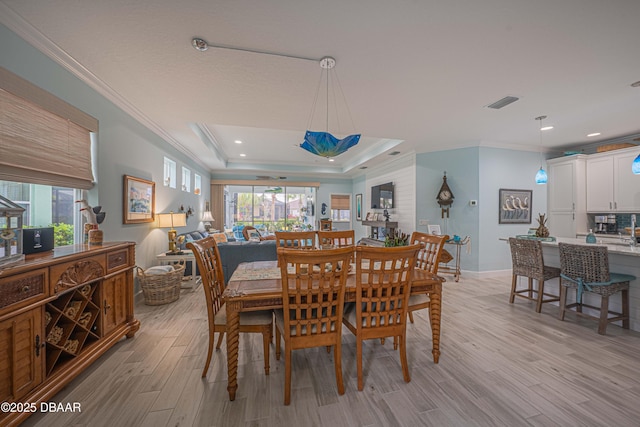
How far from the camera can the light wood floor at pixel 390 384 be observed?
1604mm

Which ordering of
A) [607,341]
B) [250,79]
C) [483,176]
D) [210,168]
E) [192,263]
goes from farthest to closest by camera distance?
[210,168] → [483,176] → [192,263] → [250,79] → [607,341]

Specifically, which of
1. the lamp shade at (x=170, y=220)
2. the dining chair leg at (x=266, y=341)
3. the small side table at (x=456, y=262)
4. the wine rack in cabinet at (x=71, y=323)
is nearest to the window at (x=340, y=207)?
the small side table at (x=456, y=262)

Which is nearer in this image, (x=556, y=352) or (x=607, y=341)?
(x=556, y=352)

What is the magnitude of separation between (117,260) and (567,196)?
24.7ft

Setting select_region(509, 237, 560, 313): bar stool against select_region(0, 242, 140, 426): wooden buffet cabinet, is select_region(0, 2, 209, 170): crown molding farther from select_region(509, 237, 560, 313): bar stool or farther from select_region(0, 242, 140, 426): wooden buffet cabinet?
select_region(509, 237, 560, 313): bar stool

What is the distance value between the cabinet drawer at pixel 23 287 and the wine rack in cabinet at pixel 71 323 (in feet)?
0.80

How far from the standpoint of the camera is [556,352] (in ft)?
7.67

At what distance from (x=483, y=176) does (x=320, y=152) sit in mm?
4019

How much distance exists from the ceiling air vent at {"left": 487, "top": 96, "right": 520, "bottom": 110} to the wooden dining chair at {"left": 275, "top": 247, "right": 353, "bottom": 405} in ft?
10.4

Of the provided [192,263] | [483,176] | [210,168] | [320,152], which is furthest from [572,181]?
[210,168]

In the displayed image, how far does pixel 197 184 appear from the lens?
7090 millimetres

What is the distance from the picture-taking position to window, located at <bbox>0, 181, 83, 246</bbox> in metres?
2.17

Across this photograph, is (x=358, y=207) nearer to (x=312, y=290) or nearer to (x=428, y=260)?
(x=428, y=260)

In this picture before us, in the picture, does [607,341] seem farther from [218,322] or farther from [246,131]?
[246,131]
